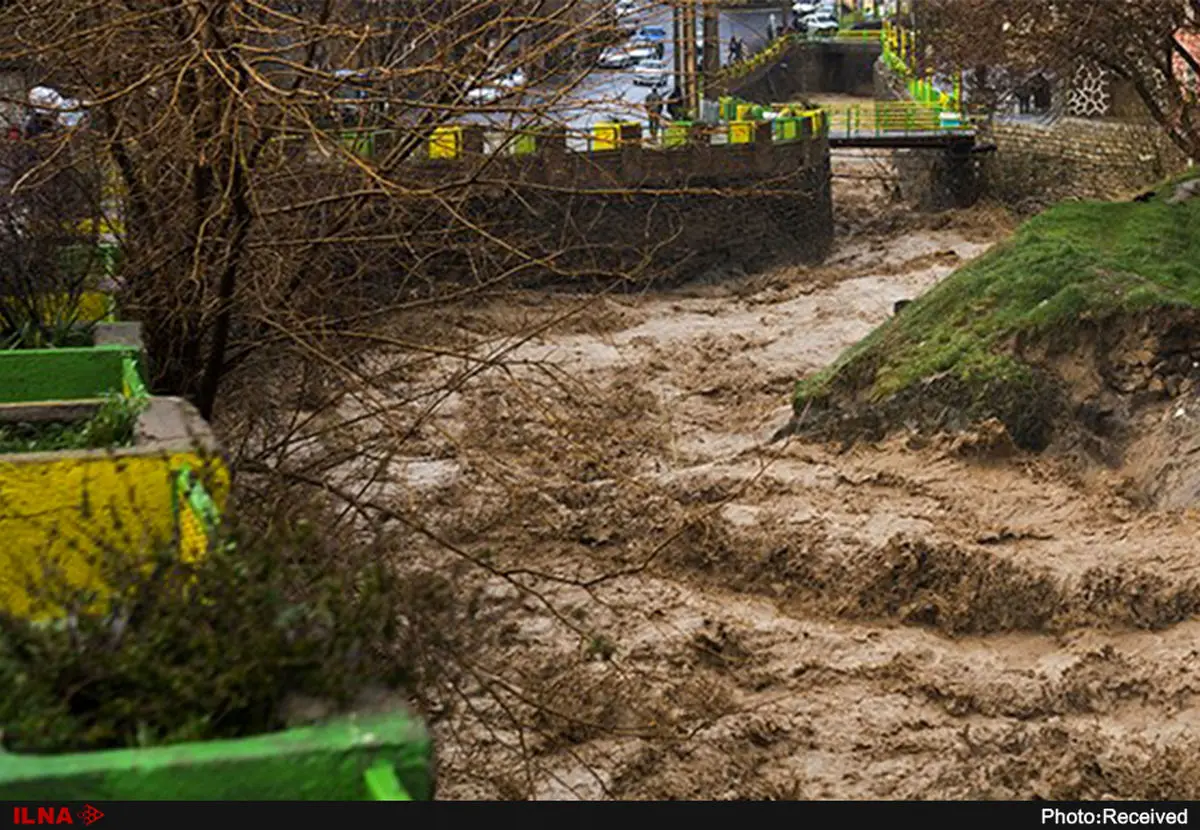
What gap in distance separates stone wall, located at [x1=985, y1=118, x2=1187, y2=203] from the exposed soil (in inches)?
512

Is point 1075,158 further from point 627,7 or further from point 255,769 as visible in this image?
point 255,769

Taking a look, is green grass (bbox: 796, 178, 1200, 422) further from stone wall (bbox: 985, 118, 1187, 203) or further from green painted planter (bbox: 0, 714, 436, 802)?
green painted planter (bbox: 0, 714, 436, 802)

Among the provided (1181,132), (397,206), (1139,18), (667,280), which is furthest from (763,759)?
(667,280)

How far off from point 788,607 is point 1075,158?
2512 centimetres

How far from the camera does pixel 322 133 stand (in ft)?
35.3

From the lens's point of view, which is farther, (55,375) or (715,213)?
(715,213)

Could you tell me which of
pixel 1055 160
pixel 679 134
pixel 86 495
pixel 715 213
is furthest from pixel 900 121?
pixel 86 495

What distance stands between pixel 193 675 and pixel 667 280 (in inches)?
1283

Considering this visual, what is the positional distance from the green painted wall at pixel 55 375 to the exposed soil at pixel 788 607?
6.25 feet

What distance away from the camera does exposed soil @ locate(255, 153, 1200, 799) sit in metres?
12.9

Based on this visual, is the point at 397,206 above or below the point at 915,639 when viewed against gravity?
above

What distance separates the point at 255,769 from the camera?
5.04m

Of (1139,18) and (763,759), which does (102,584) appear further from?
(1139,18)
